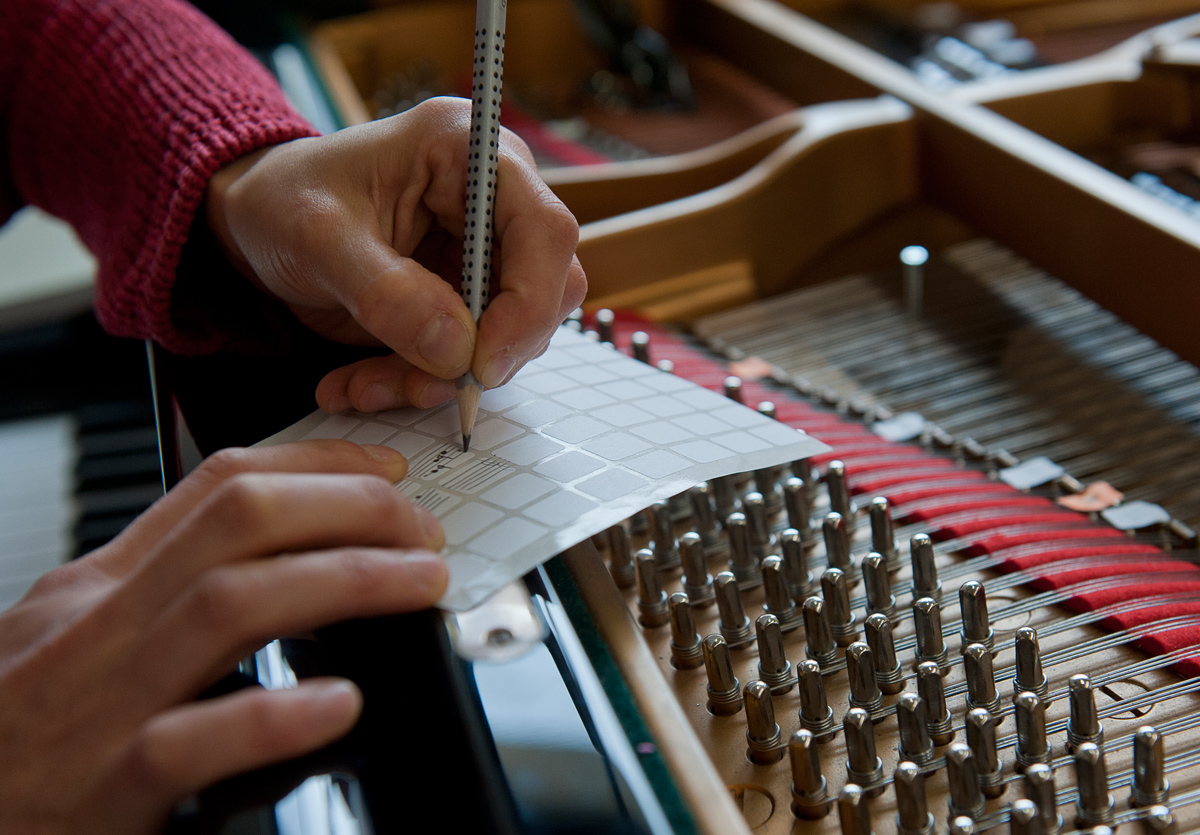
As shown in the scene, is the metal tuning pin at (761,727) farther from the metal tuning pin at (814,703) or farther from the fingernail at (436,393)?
the fingernail at (436,393)

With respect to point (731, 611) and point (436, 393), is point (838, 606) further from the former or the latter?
point (436, 393)

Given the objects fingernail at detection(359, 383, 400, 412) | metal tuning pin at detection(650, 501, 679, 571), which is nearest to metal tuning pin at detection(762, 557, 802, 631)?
metal tuning pin at detection(650, 501, 679, 571)

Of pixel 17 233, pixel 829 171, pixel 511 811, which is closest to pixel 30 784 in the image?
pixel 511 811

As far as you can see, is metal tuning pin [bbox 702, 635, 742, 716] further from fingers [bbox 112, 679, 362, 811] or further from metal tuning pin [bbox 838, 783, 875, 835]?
fingers [bbox 112, 679, 362, 811]

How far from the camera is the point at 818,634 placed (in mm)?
818

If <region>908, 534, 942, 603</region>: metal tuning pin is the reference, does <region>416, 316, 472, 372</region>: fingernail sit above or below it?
above

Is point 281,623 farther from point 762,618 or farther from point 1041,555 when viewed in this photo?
point 1041,555

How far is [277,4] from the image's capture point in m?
2.62

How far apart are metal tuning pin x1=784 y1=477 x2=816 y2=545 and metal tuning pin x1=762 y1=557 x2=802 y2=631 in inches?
3.8

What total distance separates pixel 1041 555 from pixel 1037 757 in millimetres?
278

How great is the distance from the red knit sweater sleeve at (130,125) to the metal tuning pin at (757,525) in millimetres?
588

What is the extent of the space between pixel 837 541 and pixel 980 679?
0.61 ft

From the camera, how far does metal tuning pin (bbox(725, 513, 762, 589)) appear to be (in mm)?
939

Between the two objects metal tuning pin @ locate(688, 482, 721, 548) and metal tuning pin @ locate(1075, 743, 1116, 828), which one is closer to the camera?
metal tuning pin @ locate(1075, 743, 1116, 828)
